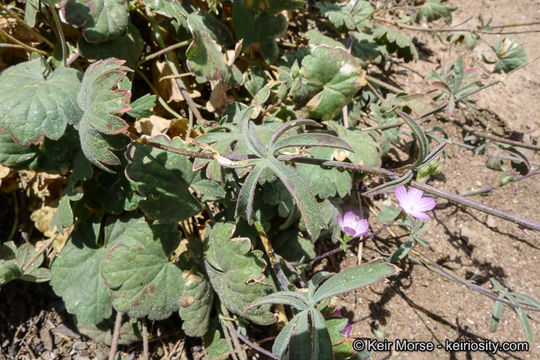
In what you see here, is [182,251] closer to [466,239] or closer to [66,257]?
[66,257]

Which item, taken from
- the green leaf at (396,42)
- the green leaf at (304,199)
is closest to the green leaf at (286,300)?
the green leaf at (304,199)

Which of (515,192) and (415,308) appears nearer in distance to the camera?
(415,308)

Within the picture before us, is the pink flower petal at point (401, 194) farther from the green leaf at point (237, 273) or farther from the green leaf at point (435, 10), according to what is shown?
the green leaf at point (435, 10)

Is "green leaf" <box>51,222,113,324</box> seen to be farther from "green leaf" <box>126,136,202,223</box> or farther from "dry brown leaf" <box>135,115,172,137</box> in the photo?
"dry brown leaf" <box>135,115,172,137</box>

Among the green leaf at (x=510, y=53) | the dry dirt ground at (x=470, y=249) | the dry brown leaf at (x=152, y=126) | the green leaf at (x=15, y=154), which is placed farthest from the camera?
the green leaf at (x=510, y=53)

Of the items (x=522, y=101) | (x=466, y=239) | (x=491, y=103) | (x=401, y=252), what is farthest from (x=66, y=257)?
(x=522, y=101)

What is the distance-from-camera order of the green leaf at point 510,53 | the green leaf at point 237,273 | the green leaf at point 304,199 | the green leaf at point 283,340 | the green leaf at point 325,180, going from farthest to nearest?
the green leaf at point 510,53
the green leaf at point 325,180
the green leaf at point 237,273
the green leaf at point 283,340
the green leaf at point 304,199
